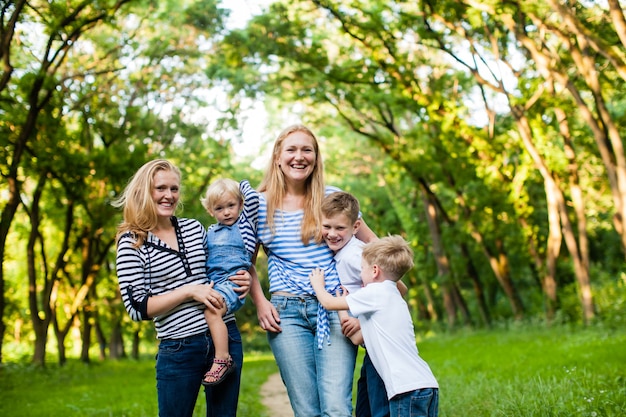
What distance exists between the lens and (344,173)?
31.2 metres

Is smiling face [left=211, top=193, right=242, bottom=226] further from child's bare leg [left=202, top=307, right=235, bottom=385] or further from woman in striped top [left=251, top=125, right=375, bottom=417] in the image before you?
child's bare leg [left=202, top=307, right=235, bottom=385]

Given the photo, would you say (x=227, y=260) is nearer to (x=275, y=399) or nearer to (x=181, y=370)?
(x=181, y=370)

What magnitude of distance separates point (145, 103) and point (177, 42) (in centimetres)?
200

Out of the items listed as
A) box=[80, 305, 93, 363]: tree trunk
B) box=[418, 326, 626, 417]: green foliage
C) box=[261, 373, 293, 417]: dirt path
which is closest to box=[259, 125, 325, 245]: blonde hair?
box=[418, 326, 626, 417]: green foliage

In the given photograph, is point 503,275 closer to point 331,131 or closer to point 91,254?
point 331,131

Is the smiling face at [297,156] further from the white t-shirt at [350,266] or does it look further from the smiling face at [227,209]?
the white t-shirt at [350,266]

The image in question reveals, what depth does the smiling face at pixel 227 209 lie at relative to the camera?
4516 millimetres

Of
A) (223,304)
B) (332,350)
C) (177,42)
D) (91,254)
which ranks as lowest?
(332,350)

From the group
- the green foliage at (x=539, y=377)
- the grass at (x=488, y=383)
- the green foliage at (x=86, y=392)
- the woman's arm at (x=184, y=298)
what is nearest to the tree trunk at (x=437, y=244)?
the grass at (x=488, y=383)

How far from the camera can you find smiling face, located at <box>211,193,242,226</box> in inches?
178

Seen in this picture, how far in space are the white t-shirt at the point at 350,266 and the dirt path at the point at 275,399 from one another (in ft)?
17.4

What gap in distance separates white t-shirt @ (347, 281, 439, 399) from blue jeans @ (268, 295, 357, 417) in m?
0.18

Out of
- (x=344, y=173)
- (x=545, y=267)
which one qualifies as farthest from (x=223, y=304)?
(x=344, y=173)

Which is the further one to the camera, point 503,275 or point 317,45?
point 503,275
